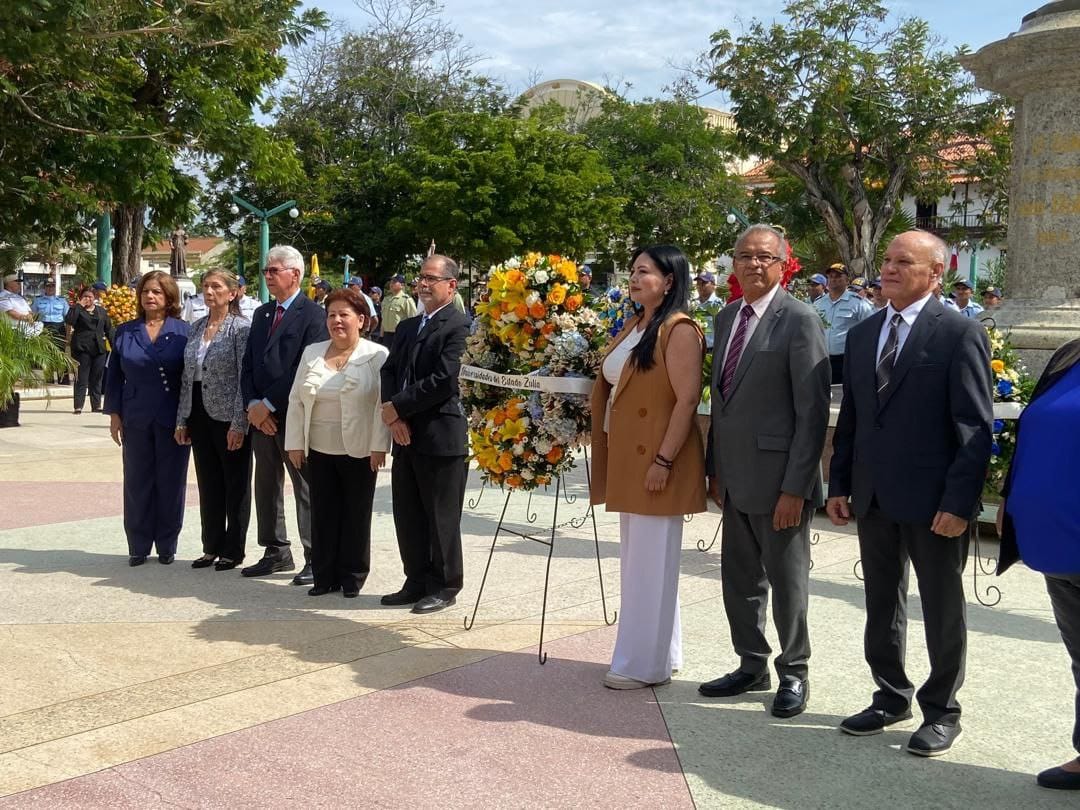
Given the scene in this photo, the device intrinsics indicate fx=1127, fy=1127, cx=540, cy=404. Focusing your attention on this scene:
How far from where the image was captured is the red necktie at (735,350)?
4781 mm

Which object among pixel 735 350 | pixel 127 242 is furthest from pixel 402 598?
pixel 127 242

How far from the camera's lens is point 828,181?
28250 millimetres

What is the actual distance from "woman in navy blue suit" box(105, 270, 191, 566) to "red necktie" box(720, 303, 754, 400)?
161 inches

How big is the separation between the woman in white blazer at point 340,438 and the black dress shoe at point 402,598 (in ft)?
0.95

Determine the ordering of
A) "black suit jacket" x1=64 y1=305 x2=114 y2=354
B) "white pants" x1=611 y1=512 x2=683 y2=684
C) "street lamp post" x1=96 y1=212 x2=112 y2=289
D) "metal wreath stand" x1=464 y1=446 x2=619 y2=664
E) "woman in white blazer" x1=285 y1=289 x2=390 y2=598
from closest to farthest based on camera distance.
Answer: "white pants" x1=611 y1=512 x2=683 y2=684, "metal wreath stand" x1=464 y1=446 x2=619 y2=664, "woman in white blazer" x1=285 y1=289 x2=390 y2=598, "black suit jacket" x1=64 y1=305 x2=114 y2=354, "street lamp post" x1=96 y1=212 x2=112 y2=289

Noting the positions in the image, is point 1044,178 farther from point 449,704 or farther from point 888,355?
point 449,704

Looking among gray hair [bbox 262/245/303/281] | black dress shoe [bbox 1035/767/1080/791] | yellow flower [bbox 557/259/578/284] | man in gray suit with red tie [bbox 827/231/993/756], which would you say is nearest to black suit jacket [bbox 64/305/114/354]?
gray hair [bbox 262/245/303/281]

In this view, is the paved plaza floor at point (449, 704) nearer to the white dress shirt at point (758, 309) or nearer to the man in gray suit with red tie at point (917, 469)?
the man in gray suit with red tie at point (917, 469)

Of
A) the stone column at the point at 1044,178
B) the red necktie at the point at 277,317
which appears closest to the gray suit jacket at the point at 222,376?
the red necktie at the point at 277,317

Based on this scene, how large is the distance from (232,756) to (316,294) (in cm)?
1737

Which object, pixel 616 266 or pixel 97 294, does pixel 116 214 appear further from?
pixel 616 266

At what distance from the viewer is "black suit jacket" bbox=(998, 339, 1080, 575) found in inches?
152

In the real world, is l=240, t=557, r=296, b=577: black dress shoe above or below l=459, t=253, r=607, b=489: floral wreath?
below

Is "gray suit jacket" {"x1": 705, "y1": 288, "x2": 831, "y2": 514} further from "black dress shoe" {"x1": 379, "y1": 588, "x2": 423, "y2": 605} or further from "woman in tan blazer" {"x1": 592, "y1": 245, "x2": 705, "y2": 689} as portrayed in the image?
"black dress shoe" {"x1": 379, "y1": 588, "x2": 423, "y2": 605}
